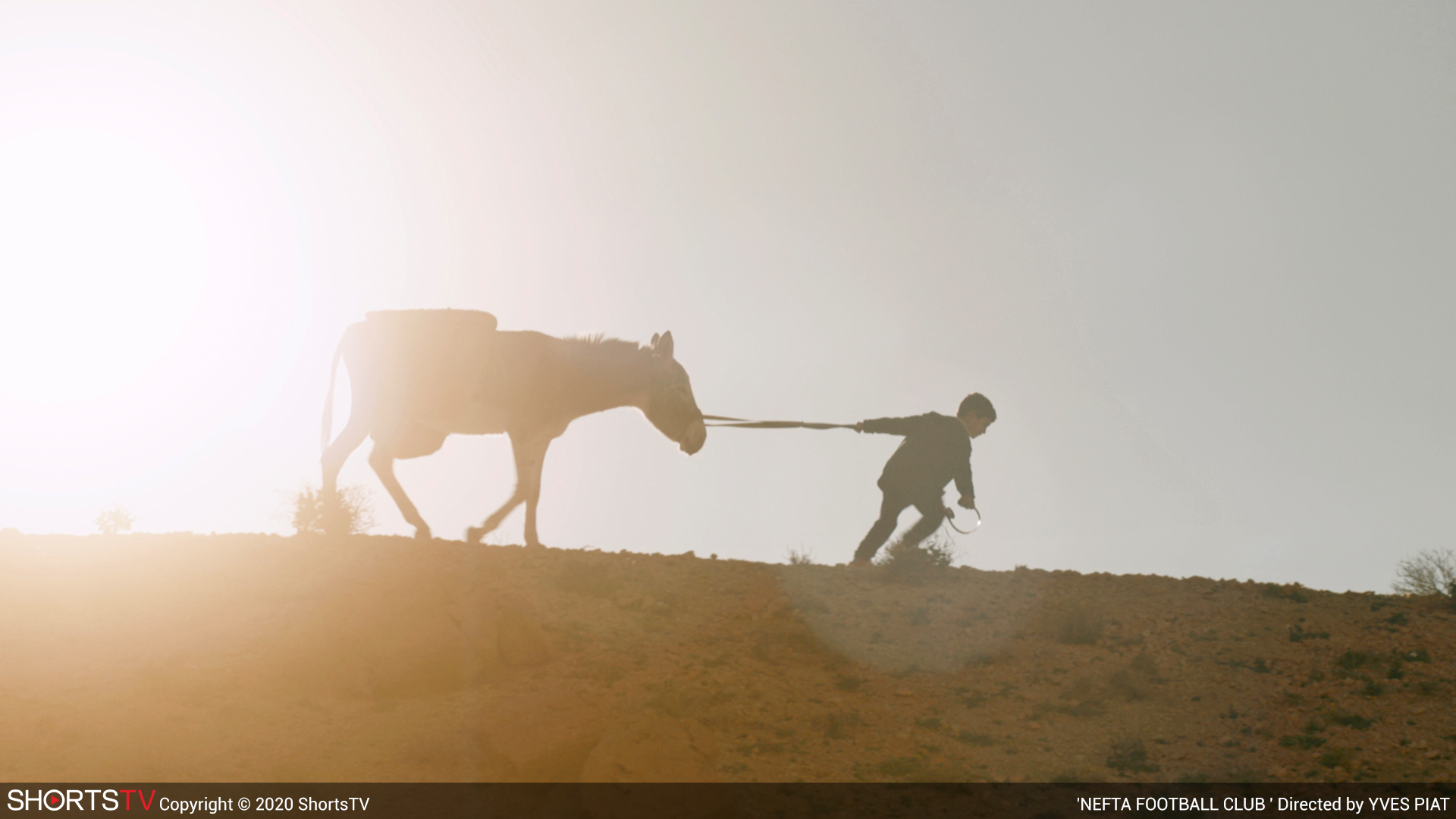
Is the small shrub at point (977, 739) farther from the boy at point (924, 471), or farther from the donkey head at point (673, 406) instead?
the donkey head at point (673, 406)

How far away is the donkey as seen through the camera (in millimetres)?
11211

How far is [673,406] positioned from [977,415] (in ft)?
14.3

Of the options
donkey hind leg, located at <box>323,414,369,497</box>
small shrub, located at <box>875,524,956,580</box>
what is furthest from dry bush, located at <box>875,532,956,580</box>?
donkey hind leg, located at <box>323,414,369,497</box>

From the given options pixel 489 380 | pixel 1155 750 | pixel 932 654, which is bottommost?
pixel 1155 750

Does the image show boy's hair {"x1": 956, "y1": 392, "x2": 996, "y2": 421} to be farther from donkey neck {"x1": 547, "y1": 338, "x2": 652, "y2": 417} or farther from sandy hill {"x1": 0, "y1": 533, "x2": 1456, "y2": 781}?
donkey neck {"x1": 547, "y1": 338, "x2": 652, "y2": 417}

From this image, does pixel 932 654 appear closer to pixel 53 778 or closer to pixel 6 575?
pixel 53 778

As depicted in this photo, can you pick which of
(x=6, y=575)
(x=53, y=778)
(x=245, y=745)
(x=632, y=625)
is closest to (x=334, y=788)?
(x=245, y=745)

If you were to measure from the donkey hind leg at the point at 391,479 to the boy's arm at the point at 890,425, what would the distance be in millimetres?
6175

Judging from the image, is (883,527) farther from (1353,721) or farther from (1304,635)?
(1353,721)

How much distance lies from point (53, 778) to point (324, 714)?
181 centimetres

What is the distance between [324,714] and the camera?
23.7 ft

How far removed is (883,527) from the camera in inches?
485

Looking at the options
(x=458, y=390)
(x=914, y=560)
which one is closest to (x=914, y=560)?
(x=914, y=560)

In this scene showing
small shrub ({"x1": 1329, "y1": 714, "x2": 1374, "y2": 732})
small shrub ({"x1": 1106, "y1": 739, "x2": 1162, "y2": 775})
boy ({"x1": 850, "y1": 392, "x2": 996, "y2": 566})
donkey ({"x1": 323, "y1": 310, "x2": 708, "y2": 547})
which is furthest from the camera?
boy ({"x1": 850, "y1": 392, "x2": 996, "y2": 566})
